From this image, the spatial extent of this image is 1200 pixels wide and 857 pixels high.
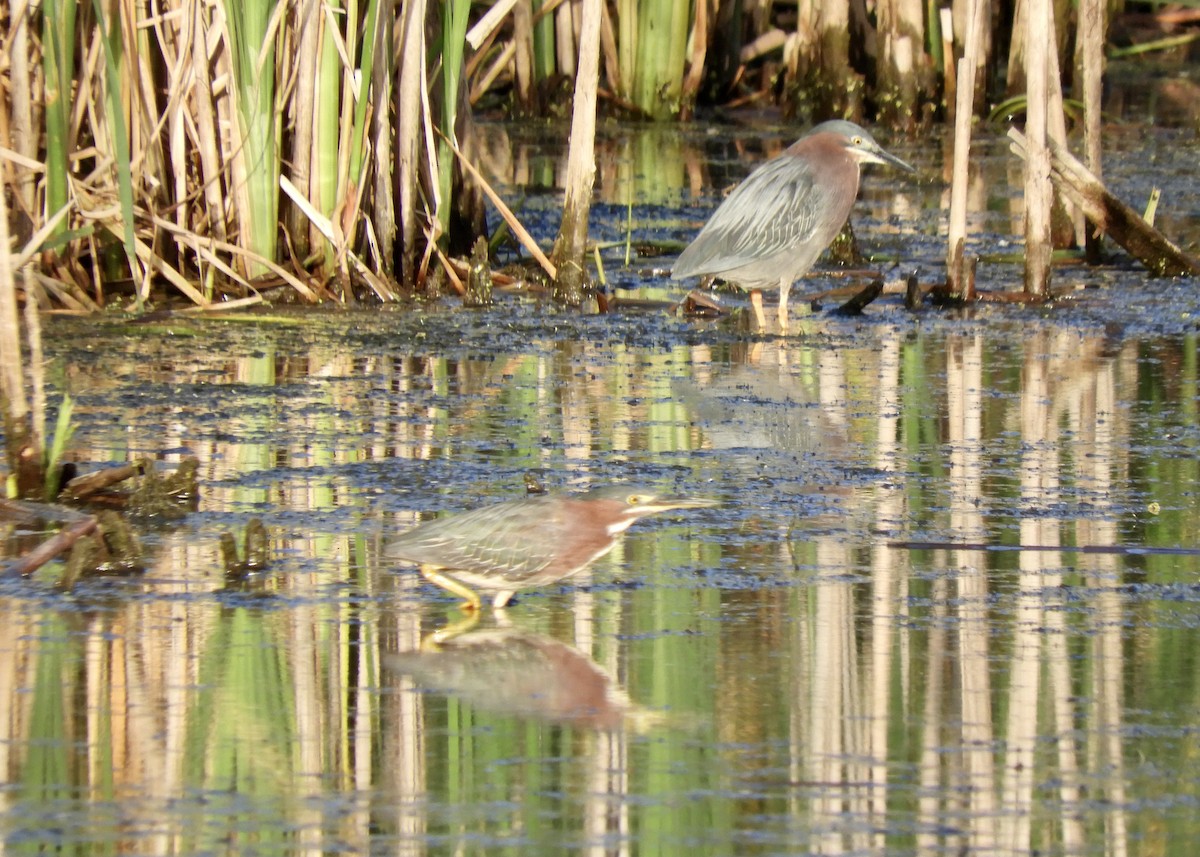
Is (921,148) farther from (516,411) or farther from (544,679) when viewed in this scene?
(544,679)

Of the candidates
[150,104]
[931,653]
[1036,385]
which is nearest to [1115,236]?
[1036,385]

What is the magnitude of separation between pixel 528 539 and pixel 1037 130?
4.38 metres

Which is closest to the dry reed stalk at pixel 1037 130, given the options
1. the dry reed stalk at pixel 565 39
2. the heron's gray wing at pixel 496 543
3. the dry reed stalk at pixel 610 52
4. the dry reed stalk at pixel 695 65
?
the heron's gray wing at pixel 496 543

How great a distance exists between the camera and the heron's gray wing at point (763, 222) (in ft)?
27.9

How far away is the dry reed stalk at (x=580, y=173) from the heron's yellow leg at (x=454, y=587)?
11.8ft

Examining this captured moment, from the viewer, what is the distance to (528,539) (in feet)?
14.5

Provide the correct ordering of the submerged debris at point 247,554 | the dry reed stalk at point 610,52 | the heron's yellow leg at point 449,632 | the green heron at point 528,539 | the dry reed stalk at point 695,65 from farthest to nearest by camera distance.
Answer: the dry reed stalk at point 695,65 < the dry reed stalk at point 610,52 < the submerged debris at point 247,554 < the green heron at point 528,539 < the heron's yellow leg at point 449,632

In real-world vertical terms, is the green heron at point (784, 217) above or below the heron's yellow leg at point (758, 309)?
above

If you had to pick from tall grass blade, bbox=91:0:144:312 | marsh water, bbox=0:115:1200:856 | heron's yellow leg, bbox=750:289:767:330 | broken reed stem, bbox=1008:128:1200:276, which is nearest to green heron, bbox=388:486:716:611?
marsh water, bbox=0:115:1200:856

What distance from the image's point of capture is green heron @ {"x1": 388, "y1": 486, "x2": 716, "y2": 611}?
4.42 m

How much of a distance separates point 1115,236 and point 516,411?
3.64 meters

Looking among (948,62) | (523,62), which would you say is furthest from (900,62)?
(523,62)

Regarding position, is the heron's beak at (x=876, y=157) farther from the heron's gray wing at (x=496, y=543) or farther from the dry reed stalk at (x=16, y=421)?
the heron's gray wing at (x=496, y=543)

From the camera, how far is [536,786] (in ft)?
11.5
